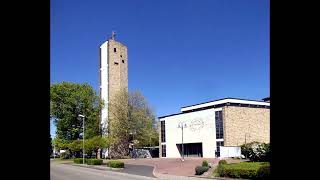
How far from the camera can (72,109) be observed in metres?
74.2

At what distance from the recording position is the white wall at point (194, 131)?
6631cm

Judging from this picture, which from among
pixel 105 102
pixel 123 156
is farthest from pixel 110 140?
pixel 105 102

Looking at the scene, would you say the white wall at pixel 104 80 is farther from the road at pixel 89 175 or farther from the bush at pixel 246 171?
the bush at pixel 246 171

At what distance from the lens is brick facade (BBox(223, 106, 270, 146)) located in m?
64.1

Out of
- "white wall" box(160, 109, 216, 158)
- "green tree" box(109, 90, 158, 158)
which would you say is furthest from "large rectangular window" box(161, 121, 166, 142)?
"green tree" box(109, 90, 158, 158)

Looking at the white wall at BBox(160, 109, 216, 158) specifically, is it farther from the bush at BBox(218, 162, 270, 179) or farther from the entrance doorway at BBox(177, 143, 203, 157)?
the bush at BBox(218, 162, 270, 179)

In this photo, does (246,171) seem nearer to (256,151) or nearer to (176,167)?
(256,151)

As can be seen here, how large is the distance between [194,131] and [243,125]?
8753mm

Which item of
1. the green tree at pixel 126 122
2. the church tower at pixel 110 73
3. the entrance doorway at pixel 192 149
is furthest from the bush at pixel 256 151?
the church tower at pixel 110 73

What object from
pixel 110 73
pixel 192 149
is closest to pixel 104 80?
pixel 110 73

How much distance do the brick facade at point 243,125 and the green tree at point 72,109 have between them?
26.4 metres

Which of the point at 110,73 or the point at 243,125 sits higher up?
the point at 110,73
